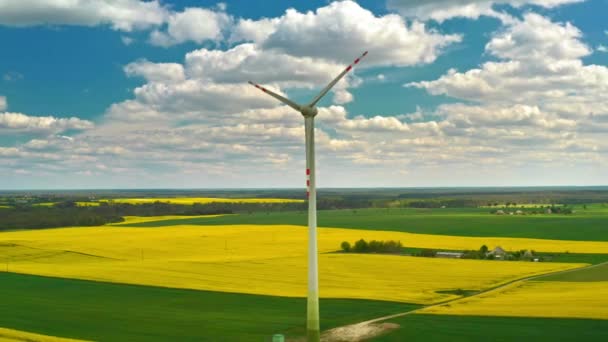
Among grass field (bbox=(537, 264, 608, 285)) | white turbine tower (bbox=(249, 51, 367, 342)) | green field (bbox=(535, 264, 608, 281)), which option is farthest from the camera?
green field (bbox=(535, 264, 608, 281))

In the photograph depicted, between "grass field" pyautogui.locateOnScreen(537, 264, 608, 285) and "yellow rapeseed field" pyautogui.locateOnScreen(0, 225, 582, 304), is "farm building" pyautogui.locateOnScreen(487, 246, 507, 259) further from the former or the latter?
"grass field" pyautogui.locateOnScreen(537, 264, 608, 285)

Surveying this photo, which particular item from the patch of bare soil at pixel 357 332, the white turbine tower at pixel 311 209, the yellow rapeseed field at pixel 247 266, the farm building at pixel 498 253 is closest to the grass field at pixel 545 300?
the yellow rapeseed field at pixel 247 266

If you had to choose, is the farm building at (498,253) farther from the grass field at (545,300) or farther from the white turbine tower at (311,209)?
the white turbine tower at (311,209)

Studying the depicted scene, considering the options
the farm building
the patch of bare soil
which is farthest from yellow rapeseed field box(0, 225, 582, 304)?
the patch of bare soil

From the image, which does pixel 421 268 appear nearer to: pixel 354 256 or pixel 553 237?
pixel 354 256

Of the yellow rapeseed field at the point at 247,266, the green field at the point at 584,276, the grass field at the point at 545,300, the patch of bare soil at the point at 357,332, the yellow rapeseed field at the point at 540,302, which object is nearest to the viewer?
the patch of bare soil at the point at 357,332

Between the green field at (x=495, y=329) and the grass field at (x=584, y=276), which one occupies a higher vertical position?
the green field at (x=495, y=329)
